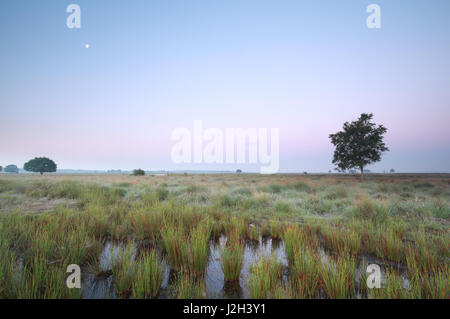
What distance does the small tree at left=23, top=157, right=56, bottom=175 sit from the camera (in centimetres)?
6831

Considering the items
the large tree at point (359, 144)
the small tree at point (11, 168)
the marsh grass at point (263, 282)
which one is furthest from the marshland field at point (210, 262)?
the small tree at point (11, 168)

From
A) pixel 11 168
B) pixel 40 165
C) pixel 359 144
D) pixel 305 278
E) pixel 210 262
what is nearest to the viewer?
pixel 305 278

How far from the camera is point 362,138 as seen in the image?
29328 millimetres

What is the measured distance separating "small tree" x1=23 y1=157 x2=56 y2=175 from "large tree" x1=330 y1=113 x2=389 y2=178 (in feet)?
322

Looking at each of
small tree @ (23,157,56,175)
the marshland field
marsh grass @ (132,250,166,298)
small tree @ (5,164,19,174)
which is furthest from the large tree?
small tree @ (5,164,19,174)

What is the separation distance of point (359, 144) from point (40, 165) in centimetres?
10284

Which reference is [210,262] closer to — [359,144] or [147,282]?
[147,282]

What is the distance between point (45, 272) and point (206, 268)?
1.81 meters

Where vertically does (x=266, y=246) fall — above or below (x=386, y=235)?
below

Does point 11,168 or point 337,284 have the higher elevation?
point 337,284

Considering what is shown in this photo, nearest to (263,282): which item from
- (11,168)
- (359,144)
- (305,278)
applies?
(305,278)

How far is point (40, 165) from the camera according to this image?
68375mm
